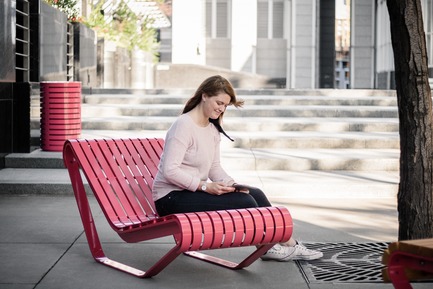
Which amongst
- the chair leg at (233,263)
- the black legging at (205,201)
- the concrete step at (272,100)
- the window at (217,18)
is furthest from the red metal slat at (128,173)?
the window at (217,18)

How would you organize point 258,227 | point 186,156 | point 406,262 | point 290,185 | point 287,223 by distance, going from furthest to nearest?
point 290,185 → point 186,156 → point 287,223 → point 258,227 → point 406,262

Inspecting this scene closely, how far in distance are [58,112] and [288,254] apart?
6.27 metres

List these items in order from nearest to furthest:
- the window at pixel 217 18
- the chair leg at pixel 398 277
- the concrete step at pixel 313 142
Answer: the chair leg at pixel 398 277
the concrete step at pixel 313 142
the window at pixel 217 18

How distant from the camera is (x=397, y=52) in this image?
6.31m

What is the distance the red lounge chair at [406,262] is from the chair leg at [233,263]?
6.99ft

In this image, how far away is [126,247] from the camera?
24.2ft

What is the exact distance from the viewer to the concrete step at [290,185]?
34.0 ft

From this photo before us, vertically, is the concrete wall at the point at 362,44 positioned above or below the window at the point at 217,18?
below

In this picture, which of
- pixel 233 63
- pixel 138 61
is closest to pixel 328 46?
pixel 233 63

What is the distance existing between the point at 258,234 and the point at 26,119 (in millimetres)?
6810

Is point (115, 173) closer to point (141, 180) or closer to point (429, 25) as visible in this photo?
point (141, 180)

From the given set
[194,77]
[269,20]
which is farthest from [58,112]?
[269,20]

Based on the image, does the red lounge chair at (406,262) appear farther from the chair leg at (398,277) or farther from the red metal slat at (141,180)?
the red metal slat at (141,180)

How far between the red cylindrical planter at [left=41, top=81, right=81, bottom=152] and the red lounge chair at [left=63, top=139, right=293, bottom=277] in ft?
16.6
